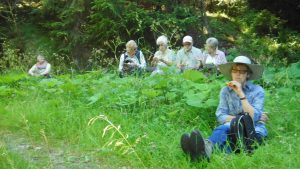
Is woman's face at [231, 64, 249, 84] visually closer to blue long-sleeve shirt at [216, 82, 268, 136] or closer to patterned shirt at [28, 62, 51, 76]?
blue long-sleeve shirt at [216, 82, 268, 136]

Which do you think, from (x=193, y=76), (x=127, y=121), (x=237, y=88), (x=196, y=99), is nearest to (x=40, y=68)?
(x=193, y=76)

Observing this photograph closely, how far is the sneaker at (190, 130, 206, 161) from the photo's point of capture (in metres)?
3.67

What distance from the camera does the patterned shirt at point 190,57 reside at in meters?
7.48

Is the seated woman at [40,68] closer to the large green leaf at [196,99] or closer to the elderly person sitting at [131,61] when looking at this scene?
the elderly person sitting at [131,61]

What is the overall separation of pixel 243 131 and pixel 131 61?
4063 millimetres

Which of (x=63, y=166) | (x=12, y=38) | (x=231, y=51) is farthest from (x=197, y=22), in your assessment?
(x=63, y=166)

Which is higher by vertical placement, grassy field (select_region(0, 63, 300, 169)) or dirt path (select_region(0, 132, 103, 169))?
grassy field (select_region(0, 63, 300, 169))

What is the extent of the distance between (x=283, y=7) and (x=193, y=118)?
722 cm

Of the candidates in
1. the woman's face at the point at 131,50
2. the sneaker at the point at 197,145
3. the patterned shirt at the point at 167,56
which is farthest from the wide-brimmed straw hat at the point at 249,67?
the woman's face at the point at 131,50

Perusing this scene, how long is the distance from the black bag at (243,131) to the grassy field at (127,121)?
18 cm

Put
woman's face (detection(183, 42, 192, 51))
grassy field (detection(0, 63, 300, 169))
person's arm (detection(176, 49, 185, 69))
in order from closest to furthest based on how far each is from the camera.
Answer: grassy field (detection(0, 63, 300, 169)), person's arm (detection(176, 49, 185, 69)), woman's face (detection(183, 42, 192, 51))

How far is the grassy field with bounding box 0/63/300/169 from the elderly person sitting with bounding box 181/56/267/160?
0.27 meters

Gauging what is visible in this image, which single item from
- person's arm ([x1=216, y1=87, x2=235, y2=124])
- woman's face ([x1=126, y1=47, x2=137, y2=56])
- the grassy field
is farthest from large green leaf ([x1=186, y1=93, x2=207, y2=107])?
woman's face ([x1=126, y1=47, x2=137, y2=56])

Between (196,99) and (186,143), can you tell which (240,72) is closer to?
(196,99)
